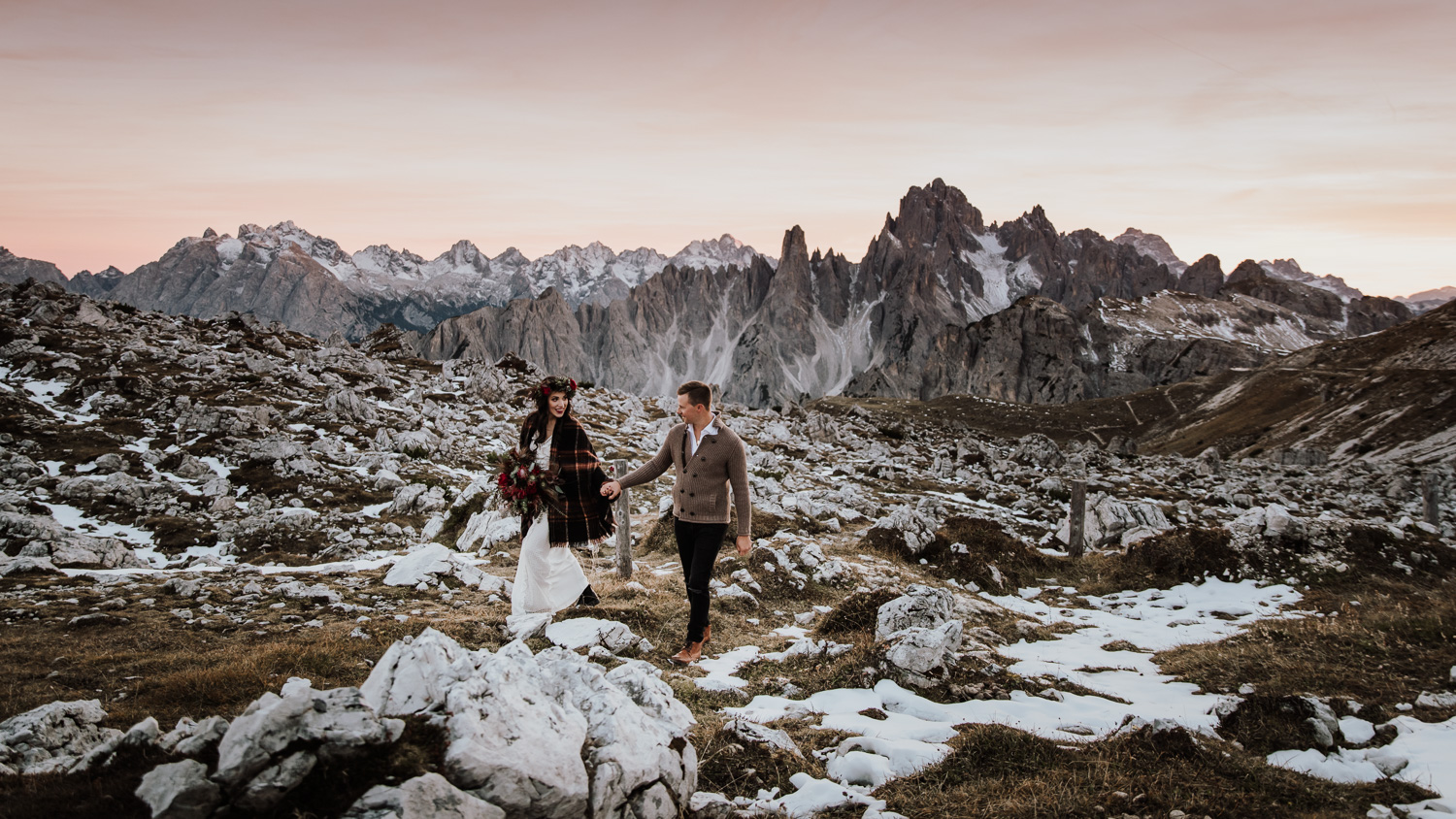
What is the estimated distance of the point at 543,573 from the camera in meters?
10.8

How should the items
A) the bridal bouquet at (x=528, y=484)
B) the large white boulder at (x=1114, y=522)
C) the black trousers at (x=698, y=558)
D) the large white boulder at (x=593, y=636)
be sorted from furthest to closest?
the large white boulder at (x=1114, y=522)
the bridal bouquet at (x=528, y=484)
the large white boulder at (x=593, y=636)
the black trousers at (x=698, y=558)

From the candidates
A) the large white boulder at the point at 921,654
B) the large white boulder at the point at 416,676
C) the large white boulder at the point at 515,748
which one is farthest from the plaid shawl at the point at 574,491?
the large white boulder at the point at 515,748

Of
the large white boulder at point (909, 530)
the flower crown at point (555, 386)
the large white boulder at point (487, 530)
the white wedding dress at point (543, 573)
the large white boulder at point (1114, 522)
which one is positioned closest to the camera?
the flower crown at point (555, 386)

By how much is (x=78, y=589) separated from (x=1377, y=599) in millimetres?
26547

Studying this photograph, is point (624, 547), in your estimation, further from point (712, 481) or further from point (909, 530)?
point (909, 530)

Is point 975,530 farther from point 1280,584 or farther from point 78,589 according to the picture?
point 78,589

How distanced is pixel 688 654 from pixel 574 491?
3.15 m

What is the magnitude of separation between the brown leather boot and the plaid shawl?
2384mm

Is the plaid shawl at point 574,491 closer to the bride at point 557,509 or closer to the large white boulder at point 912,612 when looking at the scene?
the bride at point 557,509

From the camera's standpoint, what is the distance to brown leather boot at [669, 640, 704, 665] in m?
9.36

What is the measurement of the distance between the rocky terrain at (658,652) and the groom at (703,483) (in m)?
1.67

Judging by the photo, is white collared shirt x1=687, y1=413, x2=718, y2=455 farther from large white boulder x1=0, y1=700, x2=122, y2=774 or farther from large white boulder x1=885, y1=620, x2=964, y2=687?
large white boulder x1=0, y1=700, x2=122, y2=774

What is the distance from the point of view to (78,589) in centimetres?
1318

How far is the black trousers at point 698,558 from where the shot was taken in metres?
8.86
